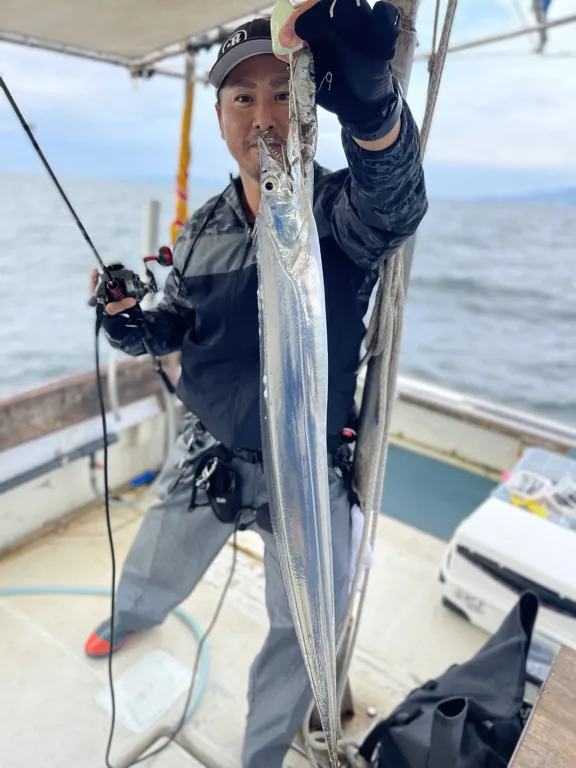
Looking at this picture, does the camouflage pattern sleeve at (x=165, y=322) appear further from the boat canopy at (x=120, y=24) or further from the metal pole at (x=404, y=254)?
the boat canopy at (x=120, y=24)

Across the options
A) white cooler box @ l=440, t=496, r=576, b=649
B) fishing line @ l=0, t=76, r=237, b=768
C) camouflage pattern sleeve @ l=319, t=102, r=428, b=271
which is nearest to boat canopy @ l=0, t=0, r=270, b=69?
fishing line @ l=0, t=76, r=237, b=768

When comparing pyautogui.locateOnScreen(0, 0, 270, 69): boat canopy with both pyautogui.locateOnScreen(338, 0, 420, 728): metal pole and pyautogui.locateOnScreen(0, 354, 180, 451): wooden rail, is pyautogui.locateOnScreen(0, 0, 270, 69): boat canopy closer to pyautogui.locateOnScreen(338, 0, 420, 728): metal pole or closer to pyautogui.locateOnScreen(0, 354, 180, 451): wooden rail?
pyautogui.locateOnScreen(338, 0, 420, 728): metal pole

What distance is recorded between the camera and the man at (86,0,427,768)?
91 centimetres

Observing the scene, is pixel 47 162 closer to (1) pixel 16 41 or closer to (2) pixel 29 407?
(1) pixel 16 41

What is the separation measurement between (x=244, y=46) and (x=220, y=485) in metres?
1.26

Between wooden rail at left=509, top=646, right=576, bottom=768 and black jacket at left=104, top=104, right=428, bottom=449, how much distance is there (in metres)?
0.86

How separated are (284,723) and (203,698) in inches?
21.6

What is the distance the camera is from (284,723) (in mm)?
1679

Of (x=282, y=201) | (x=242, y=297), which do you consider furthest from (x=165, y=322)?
(x=282, y=201)

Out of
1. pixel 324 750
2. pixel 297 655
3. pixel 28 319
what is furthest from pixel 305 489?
pixel 28 319

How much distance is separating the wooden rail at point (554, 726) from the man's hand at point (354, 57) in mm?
1343

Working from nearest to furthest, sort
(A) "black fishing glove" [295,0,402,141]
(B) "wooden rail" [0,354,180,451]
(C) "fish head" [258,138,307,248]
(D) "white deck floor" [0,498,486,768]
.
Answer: (A) "black fishing glove" [295,0,402,141]
(C) "fish head" [258,138,307,248]
(D) "white deck floor" [0,498,486,768]
(B) "wooden rail" [0,354,180,451]

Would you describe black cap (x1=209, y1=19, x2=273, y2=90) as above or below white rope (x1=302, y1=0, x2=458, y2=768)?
above

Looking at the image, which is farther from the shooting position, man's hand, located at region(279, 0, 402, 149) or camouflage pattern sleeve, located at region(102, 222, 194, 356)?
camouflage pattern sleeve, located at region(102, 222, 194, 356)
